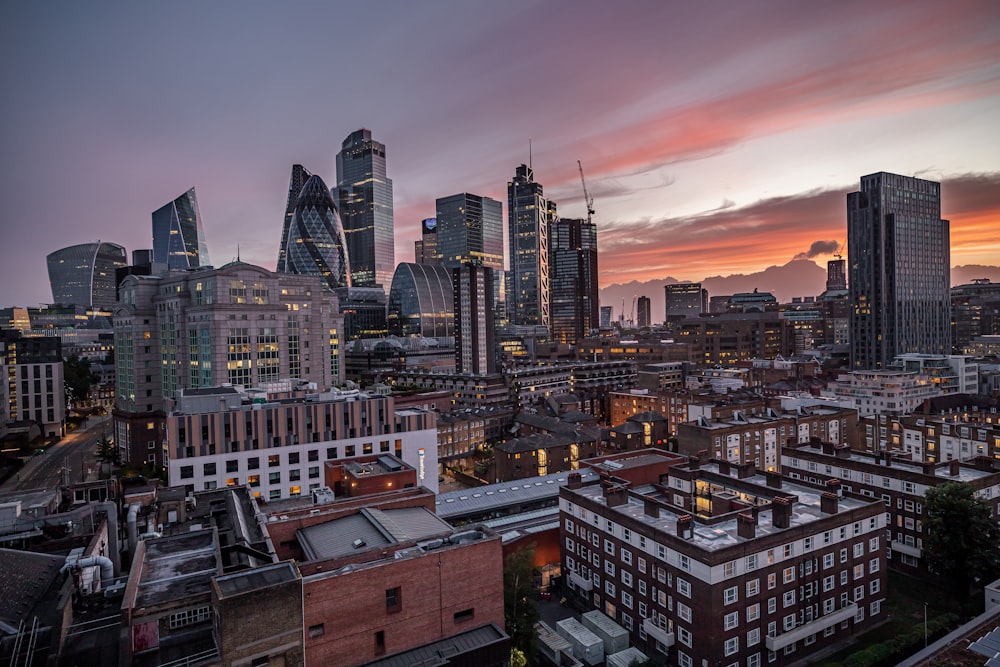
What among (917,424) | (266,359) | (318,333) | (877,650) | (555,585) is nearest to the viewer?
(877,650)

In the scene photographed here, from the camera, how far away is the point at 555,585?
51.7 m

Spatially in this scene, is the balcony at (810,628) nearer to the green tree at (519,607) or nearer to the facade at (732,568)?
the facade at (732,568)

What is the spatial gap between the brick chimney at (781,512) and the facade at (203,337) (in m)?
72.7

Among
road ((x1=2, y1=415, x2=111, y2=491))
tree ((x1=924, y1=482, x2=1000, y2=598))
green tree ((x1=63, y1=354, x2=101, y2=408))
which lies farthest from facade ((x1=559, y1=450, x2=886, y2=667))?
green tree ((x1=63, y1=354, x2=101, y2=408))

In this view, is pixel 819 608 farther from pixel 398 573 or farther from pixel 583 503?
pixel 398 573

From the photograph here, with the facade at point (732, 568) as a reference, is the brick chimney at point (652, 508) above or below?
above

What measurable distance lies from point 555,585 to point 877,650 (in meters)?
25.1

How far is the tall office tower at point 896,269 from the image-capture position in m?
176

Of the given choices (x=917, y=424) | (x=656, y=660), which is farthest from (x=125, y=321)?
(x=917, y=424)

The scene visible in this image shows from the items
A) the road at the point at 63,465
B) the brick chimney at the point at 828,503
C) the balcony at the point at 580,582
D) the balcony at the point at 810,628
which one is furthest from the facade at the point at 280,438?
the brick chimney at the point at 828,503

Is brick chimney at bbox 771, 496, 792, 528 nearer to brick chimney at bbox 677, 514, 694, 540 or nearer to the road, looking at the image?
brick chimney at bbox 677, 514, 694, 540

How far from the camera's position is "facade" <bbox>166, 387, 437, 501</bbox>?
5634 centimetres

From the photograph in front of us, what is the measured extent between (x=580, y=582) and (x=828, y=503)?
20.8m

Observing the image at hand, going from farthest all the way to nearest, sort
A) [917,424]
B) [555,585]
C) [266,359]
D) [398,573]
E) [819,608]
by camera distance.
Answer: [266,359], [917,424], [555,585], [819,608], [398,573]
